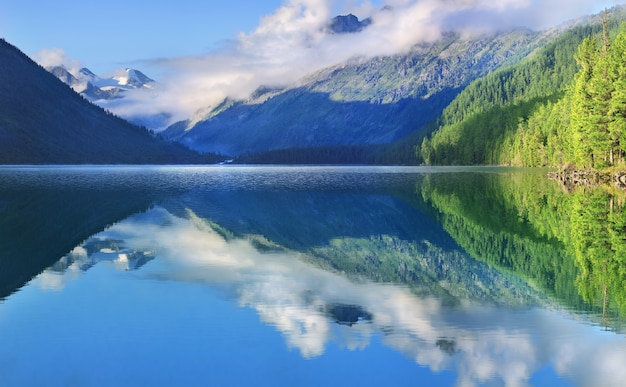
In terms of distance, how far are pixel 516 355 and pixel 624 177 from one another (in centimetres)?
6835

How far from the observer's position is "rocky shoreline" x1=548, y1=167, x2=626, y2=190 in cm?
7721

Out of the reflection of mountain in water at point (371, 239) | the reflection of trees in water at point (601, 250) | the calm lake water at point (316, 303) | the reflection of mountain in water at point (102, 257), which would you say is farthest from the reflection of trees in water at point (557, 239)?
the reflection of mountain in water at point (102, 257)

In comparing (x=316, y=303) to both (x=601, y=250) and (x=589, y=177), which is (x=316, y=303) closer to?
(x=601, y=250)

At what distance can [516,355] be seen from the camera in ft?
53.0

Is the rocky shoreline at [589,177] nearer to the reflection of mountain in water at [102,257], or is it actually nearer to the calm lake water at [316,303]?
the calm lake water at [316,303]

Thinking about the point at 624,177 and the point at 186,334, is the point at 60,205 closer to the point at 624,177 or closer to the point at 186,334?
the point at 186,334

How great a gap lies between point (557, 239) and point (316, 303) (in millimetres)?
20072

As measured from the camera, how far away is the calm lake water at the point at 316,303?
15.5 m

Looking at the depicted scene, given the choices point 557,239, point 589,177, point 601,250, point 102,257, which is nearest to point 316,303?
point 102,257

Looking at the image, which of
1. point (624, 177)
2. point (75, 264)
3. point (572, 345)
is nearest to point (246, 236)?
point (75, 264)

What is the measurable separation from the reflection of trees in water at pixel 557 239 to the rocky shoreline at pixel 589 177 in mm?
14239

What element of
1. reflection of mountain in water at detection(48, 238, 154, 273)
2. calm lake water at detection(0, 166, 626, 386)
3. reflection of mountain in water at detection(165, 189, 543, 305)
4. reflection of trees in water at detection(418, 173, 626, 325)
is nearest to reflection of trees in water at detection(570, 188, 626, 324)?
reflection of trees in water at detection(418, 173, 626, 325)

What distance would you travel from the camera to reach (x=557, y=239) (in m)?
36.1

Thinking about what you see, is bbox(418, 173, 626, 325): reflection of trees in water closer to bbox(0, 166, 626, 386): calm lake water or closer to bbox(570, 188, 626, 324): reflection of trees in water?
bbox(570, 188, 626, 324): reflection of trees in water
